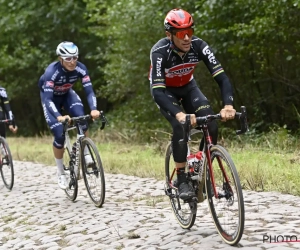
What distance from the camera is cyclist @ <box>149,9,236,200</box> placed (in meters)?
6.06

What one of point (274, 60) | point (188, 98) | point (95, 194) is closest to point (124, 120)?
point (274, 60)

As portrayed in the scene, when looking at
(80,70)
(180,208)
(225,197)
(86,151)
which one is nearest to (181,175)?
(180,208)

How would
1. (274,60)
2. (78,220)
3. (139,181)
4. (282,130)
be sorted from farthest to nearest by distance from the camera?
(274,60)
(282,130)
(139,181)
(78,220)

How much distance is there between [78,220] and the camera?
757 centimetres

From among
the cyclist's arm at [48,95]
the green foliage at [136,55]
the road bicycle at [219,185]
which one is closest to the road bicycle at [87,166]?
the cyclist's arm at [48,95]

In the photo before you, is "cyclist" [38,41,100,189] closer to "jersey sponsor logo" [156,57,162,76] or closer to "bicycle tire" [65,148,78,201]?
"bicycle tire" [65,148,78,201]

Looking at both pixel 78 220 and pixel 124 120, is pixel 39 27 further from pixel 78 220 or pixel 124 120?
pixel 78 220

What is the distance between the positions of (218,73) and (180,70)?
50cm

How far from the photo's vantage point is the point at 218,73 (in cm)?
614

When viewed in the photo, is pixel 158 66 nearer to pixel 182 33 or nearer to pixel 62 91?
pixel 182 33

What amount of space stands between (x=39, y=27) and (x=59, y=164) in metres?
20.8

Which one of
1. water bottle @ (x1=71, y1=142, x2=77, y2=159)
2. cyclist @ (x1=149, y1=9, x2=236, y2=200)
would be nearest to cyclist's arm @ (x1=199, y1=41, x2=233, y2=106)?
cyclist @ (x1=149, y1=9, x2=236, y2=200)

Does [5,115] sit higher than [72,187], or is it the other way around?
[5,115]

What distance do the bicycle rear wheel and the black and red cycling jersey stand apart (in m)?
0.79
